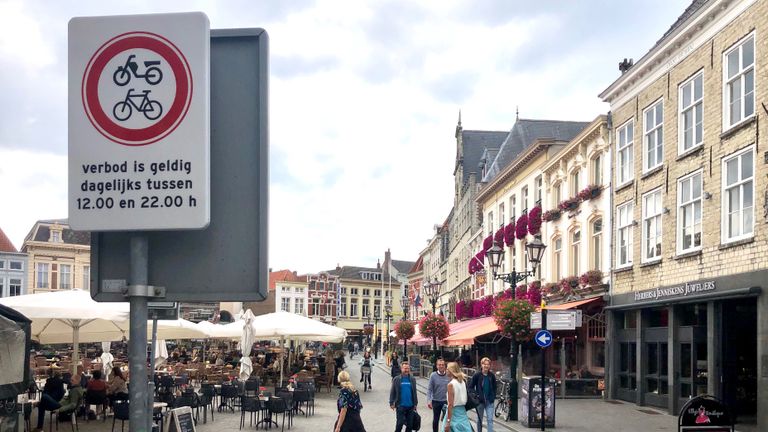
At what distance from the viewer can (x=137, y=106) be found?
113 inches

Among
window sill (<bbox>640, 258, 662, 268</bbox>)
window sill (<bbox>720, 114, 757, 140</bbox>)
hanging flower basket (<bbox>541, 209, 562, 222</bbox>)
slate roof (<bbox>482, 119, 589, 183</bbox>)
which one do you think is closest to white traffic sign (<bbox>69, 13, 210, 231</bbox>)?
window sill (<bbox>720, 114, 757, 140</bbox>)

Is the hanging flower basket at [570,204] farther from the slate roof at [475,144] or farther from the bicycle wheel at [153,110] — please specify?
the bicycle wheel at [153,110]

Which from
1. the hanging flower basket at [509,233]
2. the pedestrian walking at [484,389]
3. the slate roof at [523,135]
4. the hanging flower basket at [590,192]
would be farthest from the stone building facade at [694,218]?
the slate roof at [523,135]

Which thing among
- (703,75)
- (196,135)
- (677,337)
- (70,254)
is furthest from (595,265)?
(70,254)

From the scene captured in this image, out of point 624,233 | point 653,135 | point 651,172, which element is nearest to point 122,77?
Result: point 651,172

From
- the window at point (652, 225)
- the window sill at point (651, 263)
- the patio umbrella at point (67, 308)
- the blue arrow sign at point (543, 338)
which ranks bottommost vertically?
the blue arrow sign at point (543, 338)

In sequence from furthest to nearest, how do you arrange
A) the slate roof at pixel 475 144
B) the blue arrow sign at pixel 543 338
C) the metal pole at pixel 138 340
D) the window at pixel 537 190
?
the slate roof at pixel 475 144, the window at pixel 537 190, the blue arrow sign at pixel 543 338, the metal pole at pixel 138 340

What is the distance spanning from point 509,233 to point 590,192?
12.9 meters

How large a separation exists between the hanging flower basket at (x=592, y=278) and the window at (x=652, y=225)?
381 centimetres

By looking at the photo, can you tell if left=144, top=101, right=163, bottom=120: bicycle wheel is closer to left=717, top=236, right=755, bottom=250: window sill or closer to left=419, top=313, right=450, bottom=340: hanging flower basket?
left=717, top=236, right=755, bottom=250: window sill

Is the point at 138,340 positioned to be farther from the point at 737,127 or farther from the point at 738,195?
the point at 738,195

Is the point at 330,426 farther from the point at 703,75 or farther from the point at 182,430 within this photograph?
the point at 703,75

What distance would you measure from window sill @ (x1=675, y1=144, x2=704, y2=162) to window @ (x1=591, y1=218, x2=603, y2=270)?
7559 millimetres

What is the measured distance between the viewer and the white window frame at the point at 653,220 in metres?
26.3
